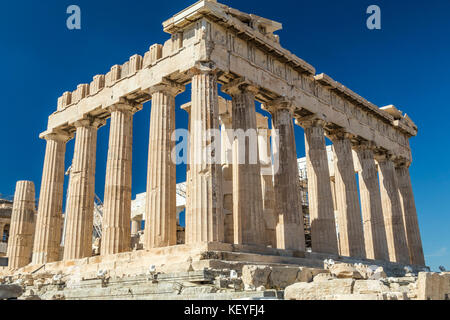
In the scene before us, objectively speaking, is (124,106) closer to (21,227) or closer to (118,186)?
(118,186)

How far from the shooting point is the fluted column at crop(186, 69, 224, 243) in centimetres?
2081

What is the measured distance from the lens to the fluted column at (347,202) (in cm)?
3098

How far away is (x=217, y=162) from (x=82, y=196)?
440 inches

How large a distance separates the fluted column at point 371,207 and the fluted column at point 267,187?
276 inches

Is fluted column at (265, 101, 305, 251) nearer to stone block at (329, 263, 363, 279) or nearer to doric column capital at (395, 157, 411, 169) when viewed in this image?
stone block at (329, 263, 363, 279)

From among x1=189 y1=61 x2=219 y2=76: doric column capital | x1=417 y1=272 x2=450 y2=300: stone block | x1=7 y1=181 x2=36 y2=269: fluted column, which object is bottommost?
x1=417 y1=272 x2=450 y2=300: stone block

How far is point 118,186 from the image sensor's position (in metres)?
26.5

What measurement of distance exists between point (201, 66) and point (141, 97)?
6.10 m

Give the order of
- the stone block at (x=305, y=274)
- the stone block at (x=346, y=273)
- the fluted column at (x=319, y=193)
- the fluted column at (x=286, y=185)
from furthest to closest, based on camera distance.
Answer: the fluted column at (x=319, y=193)
the fluted column at (x=286, y=185)
the stone block at (x=305, y=274)
the stone block at (x=346, y=273)

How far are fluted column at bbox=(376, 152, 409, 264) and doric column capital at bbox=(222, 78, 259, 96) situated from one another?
16485 mm

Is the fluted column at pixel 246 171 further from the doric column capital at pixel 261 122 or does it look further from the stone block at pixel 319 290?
the stone block at pixel 319 290

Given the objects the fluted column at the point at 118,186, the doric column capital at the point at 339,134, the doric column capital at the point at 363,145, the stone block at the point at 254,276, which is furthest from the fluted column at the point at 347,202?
the stone block at the point at 254,276

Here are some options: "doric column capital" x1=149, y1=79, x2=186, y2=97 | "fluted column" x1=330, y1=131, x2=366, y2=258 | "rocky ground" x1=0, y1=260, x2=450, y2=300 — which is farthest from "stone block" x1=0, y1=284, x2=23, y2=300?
"fluted column" x1=330, y1=131, x2=366, y2=258
